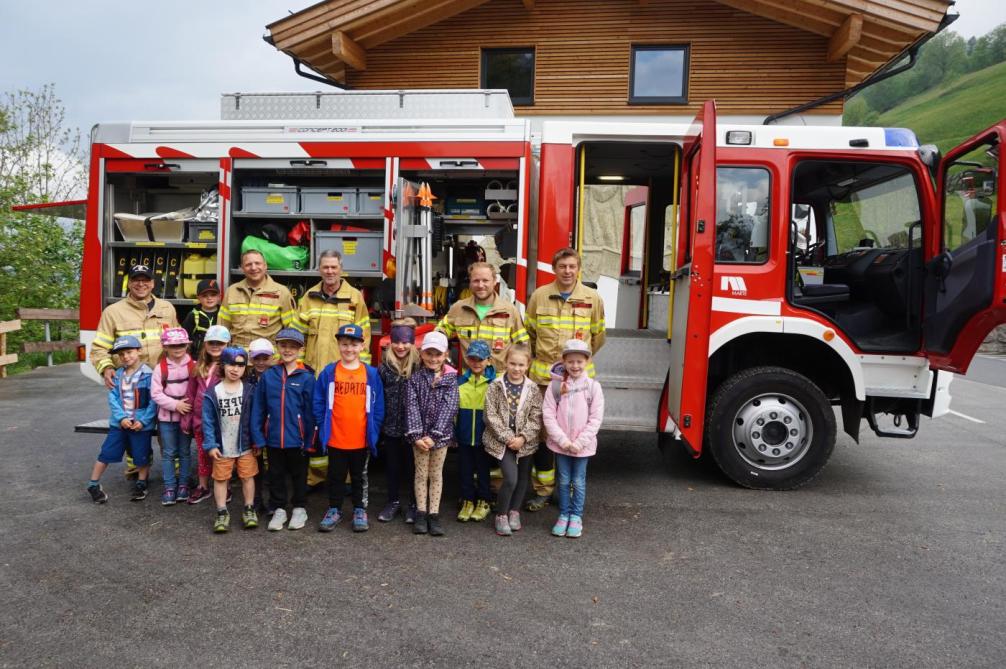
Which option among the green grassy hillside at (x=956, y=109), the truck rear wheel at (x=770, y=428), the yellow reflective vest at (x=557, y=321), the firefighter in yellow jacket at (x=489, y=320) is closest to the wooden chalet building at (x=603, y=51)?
the truck rear wheel at (x=770, y=428)

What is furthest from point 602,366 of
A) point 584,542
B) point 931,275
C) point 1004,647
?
point 1004,647

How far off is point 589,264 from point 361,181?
24.8 ft

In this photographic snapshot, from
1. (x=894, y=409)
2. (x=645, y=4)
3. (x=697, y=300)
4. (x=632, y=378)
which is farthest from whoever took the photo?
(x=645, y=4)

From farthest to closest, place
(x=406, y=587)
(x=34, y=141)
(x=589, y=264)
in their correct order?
(x=34, y=141), (x=589, y=264), (x=406, y=587)

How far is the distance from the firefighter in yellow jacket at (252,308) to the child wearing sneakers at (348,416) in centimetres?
88

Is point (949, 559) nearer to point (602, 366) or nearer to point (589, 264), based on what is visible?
point (602, 366)

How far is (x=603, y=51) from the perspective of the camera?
36.0 feet

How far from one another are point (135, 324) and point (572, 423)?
3.31m

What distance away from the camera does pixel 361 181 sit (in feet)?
17.0

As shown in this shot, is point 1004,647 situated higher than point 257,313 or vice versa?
point 257,313

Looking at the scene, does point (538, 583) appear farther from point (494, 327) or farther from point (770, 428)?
point (770, 428)

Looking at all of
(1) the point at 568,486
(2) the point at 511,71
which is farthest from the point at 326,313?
(2) the point at 511,71

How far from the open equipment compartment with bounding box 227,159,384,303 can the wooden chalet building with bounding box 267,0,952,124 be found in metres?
6.50

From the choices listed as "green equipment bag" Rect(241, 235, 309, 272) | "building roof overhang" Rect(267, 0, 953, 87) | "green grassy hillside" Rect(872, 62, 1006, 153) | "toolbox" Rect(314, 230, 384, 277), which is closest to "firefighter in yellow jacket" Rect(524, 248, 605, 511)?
"toolbox" Rect(314, 230, 384, 277)
